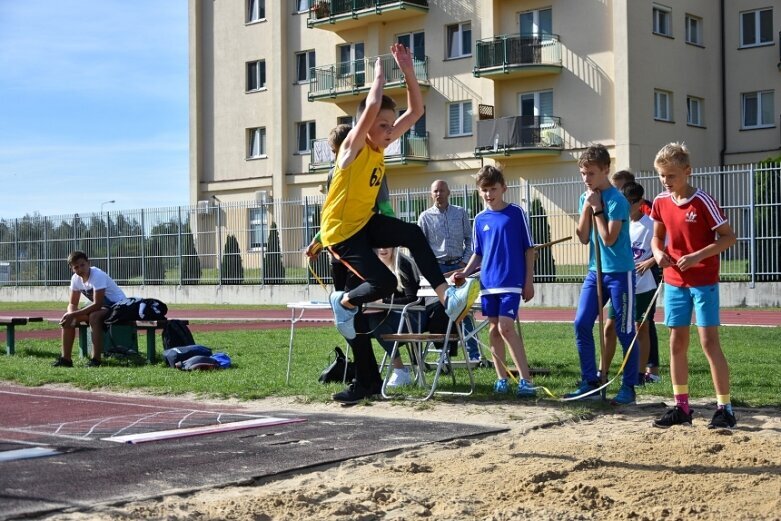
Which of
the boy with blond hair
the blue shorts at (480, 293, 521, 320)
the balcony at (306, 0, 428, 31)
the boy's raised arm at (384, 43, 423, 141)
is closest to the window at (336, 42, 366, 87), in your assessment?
the balcony at (306, 0, 428, 31)

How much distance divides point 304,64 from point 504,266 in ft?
125

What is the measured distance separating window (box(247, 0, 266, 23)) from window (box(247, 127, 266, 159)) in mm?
4788

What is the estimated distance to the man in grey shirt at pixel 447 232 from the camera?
11.3m

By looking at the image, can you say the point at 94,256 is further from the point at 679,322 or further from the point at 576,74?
the point at 679,322

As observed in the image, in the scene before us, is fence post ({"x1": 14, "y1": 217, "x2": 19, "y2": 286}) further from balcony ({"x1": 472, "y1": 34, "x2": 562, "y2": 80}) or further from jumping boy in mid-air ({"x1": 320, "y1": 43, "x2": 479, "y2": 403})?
jumping boy in mid-air ({"x1": 320, "y1": 43, "x2": 479, "y2": 403})

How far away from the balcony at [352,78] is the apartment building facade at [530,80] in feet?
0.21

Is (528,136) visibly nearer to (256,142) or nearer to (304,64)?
(304,64)

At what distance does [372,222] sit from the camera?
7996 mm

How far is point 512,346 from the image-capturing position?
855 centimetres

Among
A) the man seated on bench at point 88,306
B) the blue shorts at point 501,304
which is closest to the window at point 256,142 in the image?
the man seated on bench at point 88,306

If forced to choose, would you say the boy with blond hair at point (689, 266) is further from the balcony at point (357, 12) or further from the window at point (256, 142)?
the window at point (256, 142)

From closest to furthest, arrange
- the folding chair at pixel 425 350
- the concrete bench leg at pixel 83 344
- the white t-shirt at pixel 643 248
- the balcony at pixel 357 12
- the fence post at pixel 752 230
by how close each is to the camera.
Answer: the folding chair at pixel 425 350, the white t-shirt at pixel 643 248, the concrete bench leg at pixel 83 344, the fence post at pixel 752 230, the balcony at pixel 357 12

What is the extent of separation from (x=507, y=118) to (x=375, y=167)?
100 feet

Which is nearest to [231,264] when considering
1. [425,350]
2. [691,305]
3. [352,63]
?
[352,63]
